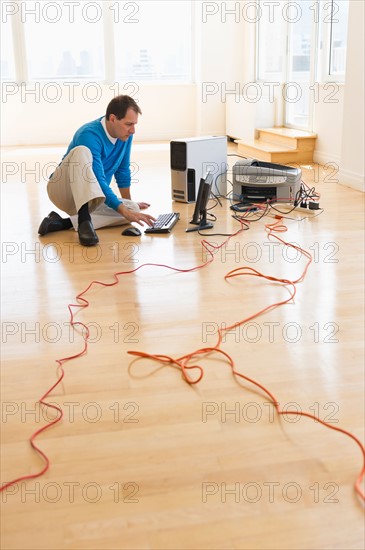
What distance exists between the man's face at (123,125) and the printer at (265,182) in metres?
1.01

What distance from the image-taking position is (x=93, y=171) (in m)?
3.49

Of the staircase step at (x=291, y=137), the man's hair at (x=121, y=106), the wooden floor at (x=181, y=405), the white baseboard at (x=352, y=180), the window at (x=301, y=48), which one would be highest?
the window at (x=301, y=48)

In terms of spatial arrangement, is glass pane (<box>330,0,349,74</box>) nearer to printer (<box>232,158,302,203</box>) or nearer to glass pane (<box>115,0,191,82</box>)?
printer (<box>232,158,302,203</box>)

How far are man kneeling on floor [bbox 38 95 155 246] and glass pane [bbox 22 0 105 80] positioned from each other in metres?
5.10

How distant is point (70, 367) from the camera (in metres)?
2.01

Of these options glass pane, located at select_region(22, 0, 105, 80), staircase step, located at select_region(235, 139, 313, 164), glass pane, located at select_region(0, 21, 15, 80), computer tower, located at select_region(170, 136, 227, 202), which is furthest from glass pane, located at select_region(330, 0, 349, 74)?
glass pane, located at select_region(0, 21, 15, 80)

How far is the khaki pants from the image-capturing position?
3.45 metres

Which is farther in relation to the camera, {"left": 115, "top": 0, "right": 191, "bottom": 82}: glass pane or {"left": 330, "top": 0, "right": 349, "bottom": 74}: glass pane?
{"left": 115, "top": 0, "right": 191, "bottom": 82}: glass pane

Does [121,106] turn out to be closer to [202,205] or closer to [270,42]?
[202,205]

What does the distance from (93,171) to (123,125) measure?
1.00ft

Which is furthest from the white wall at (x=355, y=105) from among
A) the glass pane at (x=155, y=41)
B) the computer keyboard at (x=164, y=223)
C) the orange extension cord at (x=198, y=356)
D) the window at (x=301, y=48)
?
→ the glass pane at (x=155, y=41)

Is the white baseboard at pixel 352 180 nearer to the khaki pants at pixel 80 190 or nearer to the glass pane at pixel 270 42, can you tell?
the khaki pants at pixel 80 190

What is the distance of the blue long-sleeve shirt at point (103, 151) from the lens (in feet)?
11.5

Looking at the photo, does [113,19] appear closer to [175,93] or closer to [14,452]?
[175,93]
